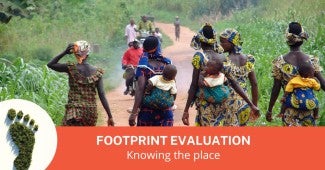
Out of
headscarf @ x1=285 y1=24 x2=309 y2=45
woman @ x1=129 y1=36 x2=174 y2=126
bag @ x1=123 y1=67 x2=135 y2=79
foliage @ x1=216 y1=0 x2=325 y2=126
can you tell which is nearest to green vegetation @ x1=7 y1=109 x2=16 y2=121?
woman @ x1=129 y1=36 x2=174 y2=126

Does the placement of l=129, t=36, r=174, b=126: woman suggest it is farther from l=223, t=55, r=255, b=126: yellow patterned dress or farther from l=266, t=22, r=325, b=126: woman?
A: l=266, t=22, r=325, b=126: woman

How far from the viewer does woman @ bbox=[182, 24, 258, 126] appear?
23.1 feet

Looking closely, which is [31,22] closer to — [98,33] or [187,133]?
[98,33]

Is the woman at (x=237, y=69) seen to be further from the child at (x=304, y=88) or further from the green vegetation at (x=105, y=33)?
A: the green vegetation at (x=105, y=33)

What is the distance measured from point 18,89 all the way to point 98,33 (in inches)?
471

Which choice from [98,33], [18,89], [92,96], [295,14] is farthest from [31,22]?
[92,96]

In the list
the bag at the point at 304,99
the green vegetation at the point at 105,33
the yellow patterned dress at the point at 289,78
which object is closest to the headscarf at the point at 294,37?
the yellow patterned dress at the point at 289,78

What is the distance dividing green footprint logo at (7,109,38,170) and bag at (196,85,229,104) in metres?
1.76

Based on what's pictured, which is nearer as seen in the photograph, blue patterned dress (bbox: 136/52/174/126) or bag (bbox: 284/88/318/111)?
bag (bbox: 284/88/318/111)

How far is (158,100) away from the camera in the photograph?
715 cm

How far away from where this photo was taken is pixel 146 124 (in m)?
7.30

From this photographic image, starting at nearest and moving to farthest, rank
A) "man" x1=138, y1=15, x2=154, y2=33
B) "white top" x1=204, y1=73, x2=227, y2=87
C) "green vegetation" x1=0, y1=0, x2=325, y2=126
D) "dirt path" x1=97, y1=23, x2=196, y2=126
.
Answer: "white top" x1=204, y1=73, x2=227, y2=87, "green vegetation" x1=0, y1=0, x2=325, y2=126, "dirt path" x1=97, y1=23, x2=196, y2=126, "man" x1=138, y1=15, x2=154, y2=33

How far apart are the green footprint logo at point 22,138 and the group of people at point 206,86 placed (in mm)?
1136

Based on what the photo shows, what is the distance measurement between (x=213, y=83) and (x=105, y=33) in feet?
52.7
